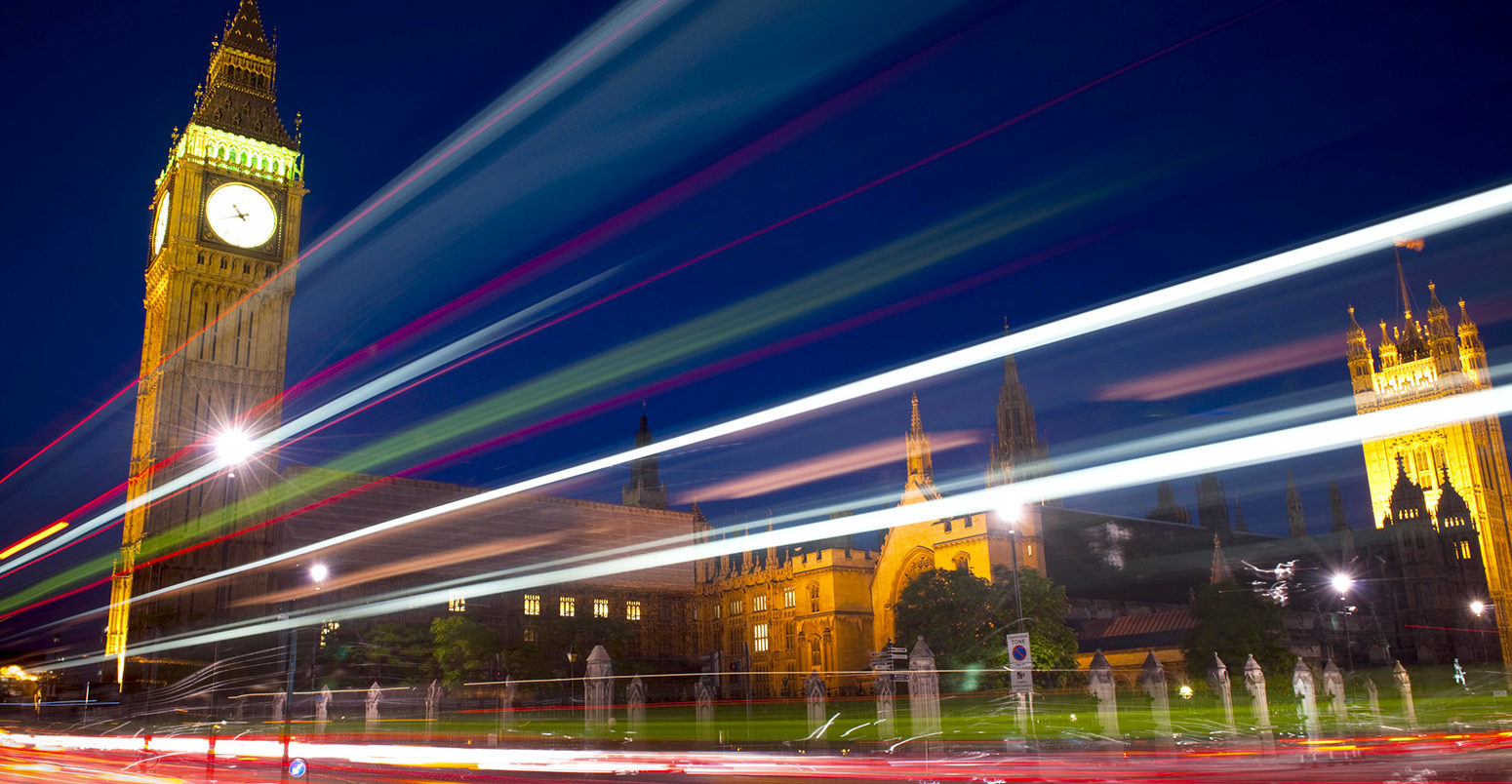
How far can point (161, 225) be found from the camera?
8550 cm

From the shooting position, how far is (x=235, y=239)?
8406cm

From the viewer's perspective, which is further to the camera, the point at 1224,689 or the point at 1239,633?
the point at 1239,633

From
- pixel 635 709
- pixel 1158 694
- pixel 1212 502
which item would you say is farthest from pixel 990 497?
pixel 1212 502

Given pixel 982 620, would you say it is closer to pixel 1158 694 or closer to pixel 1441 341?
pixel 1158 694

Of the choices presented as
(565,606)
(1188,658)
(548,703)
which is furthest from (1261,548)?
(548,703)

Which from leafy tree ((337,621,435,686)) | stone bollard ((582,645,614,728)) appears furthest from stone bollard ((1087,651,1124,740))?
leafy tree ((337,621,435,686))

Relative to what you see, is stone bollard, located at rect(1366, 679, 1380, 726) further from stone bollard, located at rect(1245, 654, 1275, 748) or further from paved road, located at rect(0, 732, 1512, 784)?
paved road, located at rect(0, 732, 1512, 784)

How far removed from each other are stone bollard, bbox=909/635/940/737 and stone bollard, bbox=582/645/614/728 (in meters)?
11.3

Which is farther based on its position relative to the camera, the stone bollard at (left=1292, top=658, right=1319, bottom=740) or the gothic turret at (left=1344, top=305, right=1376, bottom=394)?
the gothic turret at (left=1344, top=305, right=1376, bottom=394)

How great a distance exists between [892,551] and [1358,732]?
49.0 m

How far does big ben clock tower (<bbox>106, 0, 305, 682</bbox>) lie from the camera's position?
7806cm

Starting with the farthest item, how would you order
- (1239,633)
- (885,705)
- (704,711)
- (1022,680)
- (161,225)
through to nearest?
(161,225)
(1239,633)
(704,711)
(885,705)
(1022,680)

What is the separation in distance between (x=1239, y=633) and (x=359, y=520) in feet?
264

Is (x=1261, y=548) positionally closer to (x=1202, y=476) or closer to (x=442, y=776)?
(x=1202, y=476)
